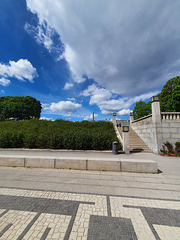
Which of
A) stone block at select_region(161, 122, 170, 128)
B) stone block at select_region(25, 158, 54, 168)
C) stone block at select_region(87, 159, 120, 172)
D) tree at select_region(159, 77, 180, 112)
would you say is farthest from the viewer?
tree at select_region(159, 77, 180, 112)

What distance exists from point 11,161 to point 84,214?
5.43m

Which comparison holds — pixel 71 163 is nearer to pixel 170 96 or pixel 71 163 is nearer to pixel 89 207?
pixel 89 207

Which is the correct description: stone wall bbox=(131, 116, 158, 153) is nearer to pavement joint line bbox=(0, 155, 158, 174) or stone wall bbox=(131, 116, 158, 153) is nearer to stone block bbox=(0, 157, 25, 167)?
pavement joint line bbox=(0, 155, 158, 174)

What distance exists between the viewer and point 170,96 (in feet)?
65.7

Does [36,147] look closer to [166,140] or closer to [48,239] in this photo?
[48,239]

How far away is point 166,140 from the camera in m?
9.27

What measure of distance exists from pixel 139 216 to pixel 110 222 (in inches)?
28.9

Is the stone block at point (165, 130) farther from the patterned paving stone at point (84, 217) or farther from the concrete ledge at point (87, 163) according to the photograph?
the patterned paving stone at point (84, 217)

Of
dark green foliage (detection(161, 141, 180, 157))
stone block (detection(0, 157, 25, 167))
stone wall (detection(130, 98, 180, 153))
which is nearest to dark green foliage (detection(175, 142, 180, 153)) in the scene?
dark green foliage (detection(161, 141, 180, 157))

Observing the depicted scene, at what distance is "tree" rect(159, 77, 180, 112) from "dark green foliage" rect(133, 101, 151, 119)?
1461cm

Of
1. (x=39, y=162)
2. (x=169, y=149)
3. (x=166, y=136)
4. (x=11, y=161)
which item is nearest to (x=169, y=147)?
(x=169, y=149)

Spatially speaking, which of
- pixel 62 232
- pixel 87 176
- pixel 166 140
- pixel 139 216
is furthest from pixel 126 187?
pixel 166 140

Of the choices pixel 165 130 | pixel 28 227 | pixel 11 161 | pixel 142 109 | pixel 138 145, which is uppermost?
pixel 142 109

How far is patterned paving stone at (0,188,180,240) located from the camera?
1868 mm
